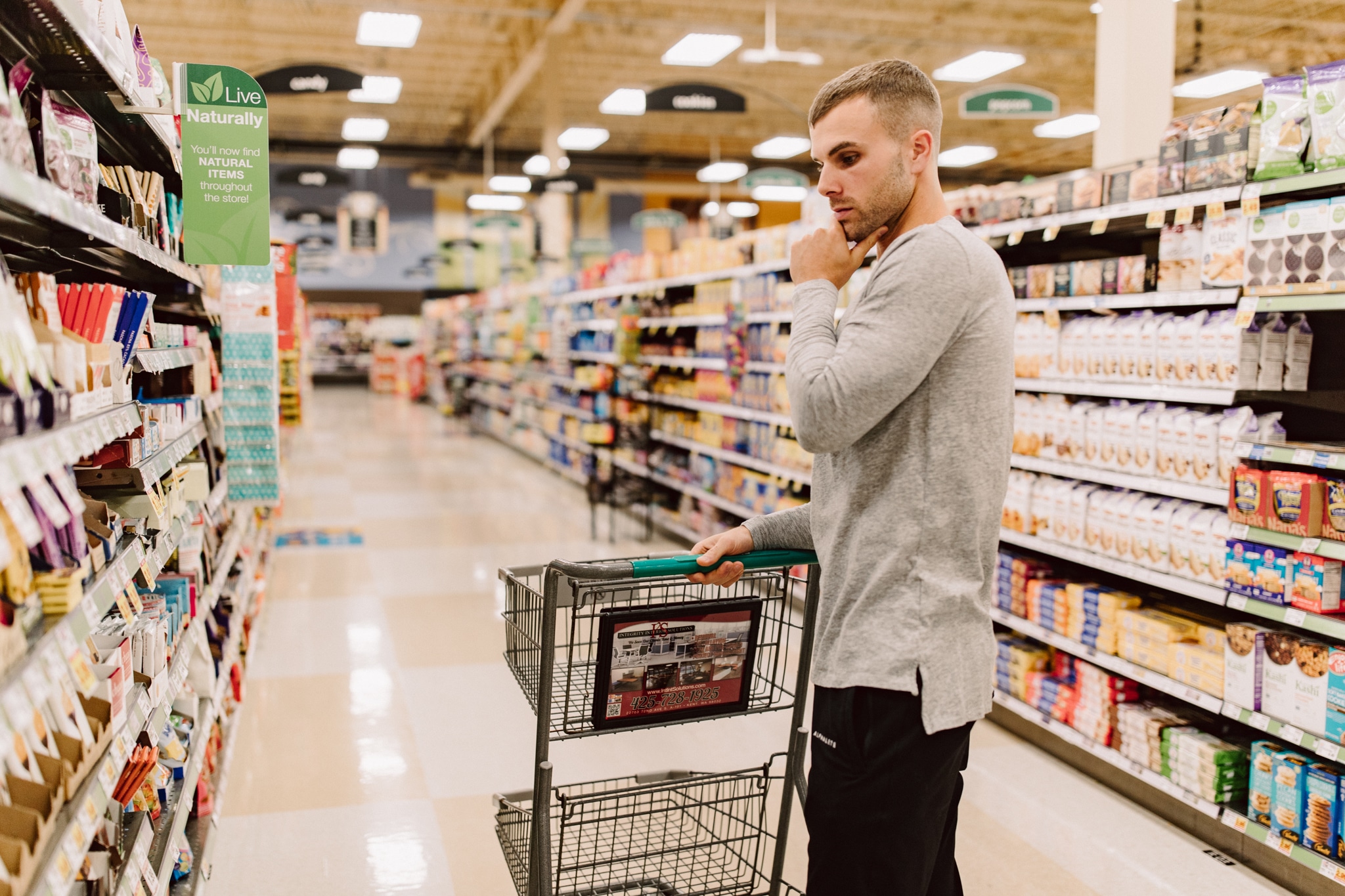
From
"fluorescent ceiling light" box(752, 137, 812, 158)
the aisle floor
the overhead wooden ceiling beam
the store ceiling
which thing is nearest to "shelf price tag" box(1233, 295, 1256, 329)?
the aisle floor

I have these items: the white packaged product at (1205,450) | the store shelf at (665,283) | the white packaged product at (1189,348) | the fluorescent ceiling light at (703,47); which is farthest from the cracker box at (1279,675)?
the fluorescent ceiling light at (703,47)

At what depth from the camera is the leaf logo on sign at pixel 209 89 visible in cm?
283

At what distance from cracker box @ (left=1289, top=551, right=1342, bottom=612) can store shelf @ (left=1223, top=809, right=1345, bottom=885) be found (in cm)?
70

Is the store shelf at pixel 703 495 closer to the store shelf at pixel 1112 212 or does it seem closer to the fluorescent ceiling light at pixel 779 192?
the store shelf at pixel 1112 212

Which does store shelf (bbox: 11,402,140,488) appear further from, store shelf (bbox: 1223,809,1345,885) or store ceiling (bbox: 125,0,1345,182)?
store ceiling (bbox: 125,0,1345,182)

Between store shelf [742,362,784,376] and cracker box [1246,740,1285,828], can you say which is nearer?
cracker box [1246,740,1285,828]

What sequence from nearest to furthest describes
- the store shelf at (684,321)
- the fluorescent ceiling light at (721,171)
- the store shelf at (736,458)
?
the store shelf at (736,458)
the store shelf at (684,321)
the fluorescent ceiling light at (721,171)

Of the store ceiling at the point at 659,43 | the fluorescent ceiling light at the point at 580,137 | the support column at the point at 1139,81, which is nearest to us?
the support column at the point at 1139,81

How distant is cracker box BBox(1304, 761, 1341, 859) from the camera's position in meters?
3.01

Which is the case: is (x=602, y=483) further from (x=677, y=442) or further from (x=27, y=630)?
(x=27, y=630)

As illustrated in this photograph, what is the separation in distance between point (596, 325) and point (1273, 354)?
8.07 meters

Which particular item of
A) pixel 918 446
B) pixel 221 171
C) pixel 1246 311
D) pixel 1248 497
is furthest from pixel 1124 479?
pixel 221 171

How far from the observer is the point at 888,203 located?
174 cm

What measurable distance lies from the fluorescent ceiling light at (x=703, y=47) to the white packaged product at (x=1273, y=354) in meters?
7.13
